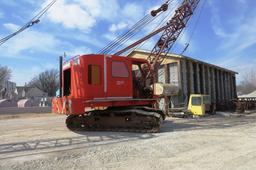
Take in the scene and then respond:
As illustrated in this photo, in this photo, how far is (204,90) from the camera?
30797mm

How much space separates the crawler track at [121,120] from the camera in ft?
45.5

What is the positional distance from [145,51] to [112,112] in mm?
15272

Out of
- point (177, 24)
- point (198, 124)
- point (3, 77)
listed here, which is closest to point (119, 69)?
point (198, 124)

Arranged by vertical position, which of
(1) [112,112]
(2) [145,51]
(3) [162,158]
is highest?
(2) [145,51]

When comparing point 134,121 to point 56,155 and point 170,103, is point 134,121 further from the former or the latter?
point 170,103

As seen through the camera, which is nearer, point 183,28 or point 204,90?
point 183,28

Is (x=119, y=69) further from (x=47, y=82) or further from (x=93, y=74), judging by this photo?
(x=47, y=82)

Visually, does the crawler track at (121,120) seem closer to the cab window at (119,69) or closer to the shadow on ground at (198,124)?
the shadow on ground at (198,124)

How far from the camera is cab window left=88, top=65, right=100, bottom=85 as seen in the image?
45.1 ft

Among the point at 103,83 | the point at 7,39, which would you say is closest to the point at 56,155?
the point at 103,83

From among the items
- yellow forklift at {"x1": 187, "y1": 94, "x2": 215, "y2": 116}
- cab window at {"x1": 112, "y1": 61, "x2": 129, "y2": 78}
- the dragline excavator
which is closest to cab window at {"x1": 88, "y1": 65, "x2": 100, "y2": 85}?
the dragline excavator

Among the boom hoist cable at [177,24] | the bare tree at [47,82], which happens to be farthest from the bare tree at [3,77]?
the boom hoist cable at [177,24]

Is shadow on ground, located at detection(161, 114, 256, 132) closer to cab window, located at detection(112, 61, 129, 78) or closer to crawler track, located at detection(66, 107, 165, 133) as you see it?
crawler track, located at detection(66, 107, 165, 133)

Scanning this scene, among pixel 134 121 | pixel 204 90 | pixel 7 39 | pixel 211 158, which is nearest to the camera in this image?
pixel 211 158
